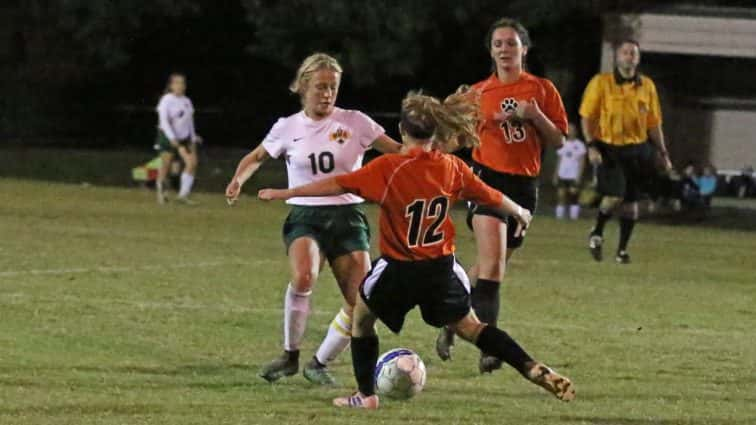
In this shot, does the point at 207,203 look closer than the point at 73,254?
No

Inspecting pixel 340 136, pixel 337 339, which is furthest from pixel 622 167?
pixel 337 339

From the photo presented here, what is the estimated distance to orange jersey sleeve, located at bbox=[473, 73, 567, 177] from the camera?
10.8 metres

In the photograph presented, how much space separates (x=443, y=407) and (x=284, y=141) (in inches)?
72.2

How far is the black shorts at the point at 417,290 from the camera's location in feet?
28.3

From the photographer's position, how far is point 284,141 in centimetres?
981

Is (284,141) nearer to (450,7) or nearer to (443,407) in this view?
(443,407)

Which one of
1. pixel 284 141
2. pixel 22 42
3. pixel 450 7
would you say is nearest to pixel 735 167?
pixel 450 7

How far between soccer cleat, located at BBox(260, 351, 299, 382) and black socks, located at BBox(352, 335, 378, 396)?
3.30 ft

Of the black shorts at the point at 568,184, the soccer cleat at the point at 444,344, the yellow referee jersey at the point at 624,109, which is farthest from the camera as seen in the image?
the black shorts at the point at 568,184

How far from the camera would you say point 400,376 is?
8953 mm

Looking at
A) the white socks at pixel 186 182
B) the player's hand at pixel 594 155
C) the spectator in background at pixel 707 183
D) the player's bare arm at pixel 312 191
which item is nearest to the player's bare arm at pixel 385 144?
the player's bare arm at pixel 312 191

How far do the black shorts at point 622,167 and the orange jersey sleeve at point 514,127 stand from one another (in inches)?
280

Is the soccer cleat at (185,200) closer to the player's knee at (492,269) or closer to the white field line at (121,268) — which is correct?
the white field line at (121,268)

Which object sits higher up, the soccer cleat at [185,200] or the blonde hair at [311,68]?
the blonde hair at [311,68]
